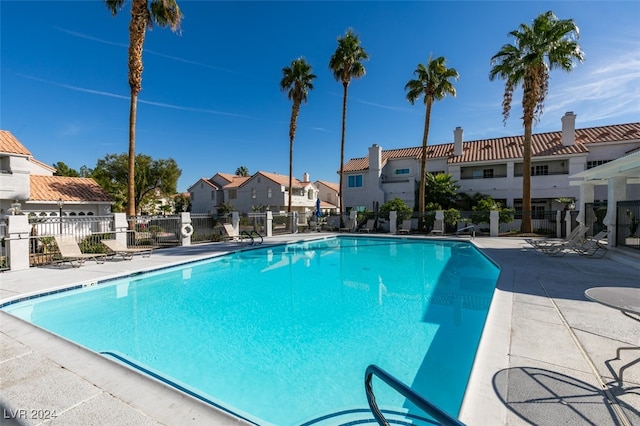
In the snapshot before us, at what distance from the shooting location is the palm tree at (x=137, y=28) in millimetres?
16938

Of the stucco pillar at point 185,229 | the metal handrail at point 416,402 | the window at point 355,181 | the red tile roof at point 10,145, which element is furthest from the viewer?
the window at point 355,181

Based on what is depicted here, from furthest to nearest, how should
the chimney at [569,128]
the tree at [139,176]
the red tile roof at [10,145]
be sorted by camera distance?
the tree at [139,176]
the chimney at [569,128]
the red tile roof at [10,145]

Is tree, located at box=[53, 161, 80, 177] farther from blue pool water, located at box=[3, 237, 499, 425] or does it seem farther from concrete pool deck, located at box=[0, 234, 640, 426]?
concrete pool deck, located at box=[0, 234, 640, 426]

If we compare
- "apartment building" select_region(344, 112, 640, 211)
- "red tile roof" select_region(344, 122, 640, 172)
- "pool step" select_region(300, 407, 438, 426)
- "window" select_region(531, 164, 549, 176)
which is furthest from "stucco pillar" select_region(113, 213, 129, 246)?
"window" select_region(531, 164, 549, 176)

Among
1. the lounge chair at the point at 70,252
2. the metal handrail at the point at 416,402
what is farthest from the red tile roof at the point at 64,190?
the metal handrail at the point at 416,402

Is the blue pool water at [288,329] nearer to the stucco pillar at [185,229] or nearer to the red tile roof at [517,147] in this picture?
the stucco pillar at [185,229]

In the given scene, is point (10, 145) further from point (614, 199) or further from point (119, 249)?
point (614, 199)

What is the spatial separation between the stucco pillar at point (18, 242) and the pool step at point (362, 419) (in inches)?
461

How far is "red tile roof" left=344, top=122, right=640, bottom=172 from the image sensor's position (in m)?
24.9

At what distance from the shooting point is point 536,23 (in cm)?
1805

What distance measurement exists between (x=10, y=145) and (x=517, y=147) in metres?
40.3

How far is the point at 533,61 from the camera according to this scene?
17828 mm

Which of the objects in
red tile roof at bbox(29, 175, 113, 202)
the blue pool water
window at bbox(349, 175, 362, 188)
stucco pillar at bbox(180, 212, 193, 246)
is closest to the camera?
the blue pool water

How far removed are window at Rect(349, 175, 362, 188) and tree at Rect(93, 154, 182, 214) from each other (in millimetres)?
24820
